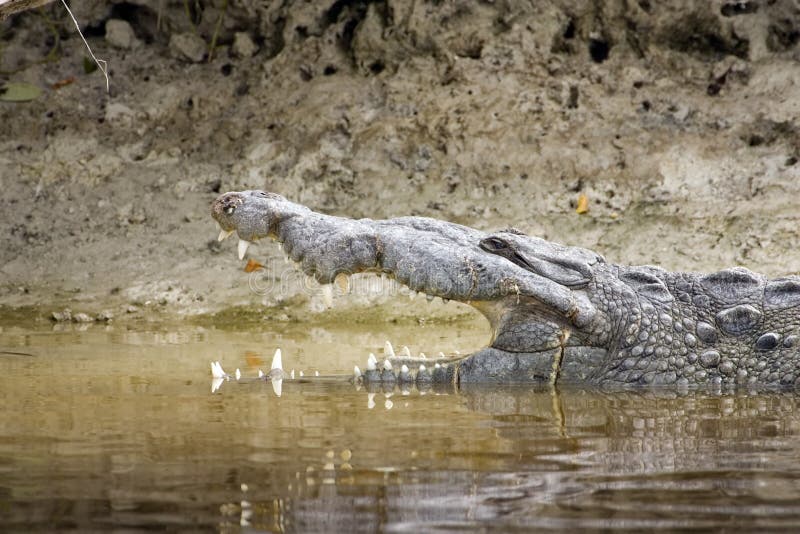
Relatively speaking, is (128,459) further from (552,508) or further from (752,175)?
(752,175)

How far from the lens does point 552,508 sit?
282 centimetres

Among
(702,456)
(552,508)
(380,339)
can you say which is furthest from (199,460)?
(380,339)

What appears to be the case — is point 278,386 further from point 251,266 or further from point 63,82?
point 63,82

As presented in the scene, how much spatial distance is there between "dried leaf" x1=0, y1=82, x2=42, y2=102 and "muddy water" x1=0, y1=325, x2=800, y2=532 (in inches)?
165

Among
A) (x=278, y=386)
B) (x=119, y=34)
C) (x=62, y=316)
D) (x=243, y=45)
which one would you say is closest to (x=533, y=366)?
(x=278, y=386)

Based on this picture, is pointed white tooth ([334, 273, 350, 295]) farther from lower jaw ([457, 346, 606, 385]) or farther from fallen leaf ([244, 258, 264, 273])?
fallen leaf ([244, 258, 264, 273])

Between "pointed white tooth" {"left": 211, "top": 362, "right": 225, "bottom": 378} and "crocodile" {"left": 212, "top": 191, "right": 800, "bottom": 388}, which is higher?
"crocodile" {"left": 212, "top": 191, "right": 800, "bottom": 388}

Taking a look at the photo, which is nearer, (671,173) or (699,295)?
(699,295)

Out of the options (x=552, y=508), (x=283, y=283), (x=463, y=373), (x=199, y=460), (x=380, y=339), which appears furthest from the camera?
(x=283, y=283)

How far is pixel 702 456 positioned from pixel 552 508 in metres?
0.95

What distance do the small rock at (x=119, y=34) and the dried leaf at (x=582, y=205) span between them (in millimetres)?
4251

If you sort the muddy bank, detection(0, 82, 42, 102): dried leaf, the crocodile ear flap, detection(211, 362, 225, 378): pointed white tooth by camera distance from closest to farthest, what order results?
detection(211, 362, 225, 378): pointed white tooth → the crocodile ear flap → the muddy bank → detection(0, 82, 42, 102): dried leaf

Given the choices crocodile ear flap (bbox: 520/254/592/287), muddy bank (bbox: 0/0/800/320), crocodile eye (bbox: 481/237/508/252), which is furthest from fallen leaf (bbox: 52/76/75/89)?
crocodile ear flap (bbox: 520/254/592/287)

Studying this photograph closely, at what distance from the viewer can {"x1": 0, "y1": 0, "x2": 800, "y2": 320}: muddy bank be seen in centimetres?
772
